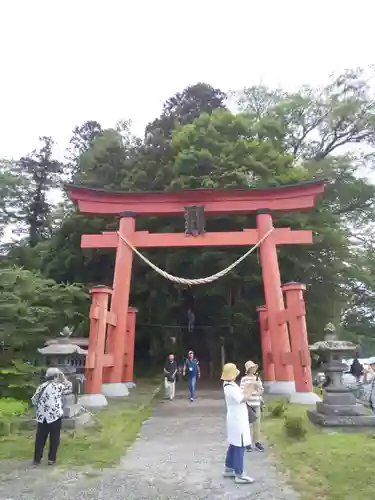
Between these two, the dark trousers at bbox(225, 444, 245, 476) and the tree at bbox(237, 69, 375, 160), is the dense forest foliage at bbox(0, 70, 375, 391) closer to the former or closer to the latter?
the tree at bbox(237, 69, 375, 160)

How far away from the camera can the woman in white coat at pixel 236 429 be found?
5320 mm

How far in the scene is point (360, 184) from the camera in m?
22.4

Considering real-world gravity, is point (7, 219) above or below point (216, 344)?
above

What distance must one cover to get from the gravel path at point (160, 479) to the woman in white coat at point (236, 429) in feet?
0.50

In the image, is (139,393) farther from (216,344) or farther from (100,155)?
(100,155)

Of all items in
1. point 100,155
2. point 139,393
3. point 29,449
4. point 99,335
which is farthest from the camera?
point 100,155

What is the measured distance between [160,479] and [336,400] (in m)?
3.78

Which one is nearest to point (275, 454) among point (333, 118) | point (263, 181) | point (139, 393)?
point (139, 393)

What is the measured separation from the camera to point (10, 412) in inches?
371

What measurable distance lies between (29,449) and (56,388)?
1.24 m

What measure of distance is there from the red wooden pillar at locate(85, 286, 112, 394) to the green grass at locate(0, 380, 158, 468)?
1.51 metres

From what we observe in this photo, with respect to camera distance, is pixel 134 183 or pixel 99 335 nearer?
pixel 99 335

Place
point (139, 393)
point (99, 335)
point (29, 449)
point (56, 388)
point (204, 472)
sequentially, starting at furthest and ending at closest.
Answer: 1. point (139, 393)
2. point (99, 335)
3. point (29, 449)
4. point (56, 388)
5. point (204, 472)

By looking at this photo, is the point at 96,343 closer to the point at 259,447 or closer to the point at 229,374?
the point at 259,447
